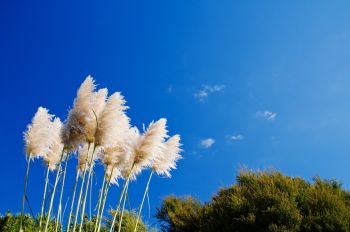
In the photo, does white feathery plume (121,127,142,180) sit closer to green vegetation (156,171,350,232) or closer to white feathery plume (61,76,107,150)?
white feathery plume (61,76,107,150)

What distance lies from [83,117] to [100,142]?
1.12ft

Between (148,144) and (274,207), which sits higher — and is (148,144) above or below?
below

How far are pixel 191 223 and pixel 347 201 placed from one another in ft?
12.9

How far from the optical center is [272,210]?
9.30m

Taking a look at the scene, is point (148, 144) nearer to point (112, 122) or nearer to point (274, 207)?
point (112, 122)

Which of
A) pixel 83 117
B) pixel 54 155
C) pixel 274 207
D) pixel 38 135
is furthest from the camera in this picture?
pixel 274 207

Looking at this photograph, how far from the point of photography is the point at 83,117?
4840 millimetres

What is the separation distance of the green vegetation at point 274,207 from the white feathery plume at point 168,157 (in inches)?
163

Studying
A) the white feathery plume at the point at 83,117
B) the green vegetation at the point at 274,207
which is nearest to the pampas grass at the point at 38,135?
the white feathery plume at the point at 83,117

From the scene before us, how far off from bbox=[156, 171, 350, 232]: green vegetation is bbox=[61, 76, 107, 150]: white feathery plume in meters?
5.40

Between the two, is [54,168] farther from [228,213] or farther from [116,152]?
[228,213]

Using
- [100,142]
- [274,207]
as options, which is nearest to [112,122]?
[100,142]

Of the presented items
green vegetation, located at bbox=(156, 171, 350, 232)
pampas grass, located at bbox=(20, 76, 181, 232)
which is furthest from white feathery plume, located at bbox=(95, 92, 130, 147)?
green vegetation, located at bbox=(156, 171, 350, 232)

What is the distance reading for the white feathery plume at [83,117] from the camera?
15.9 ft
